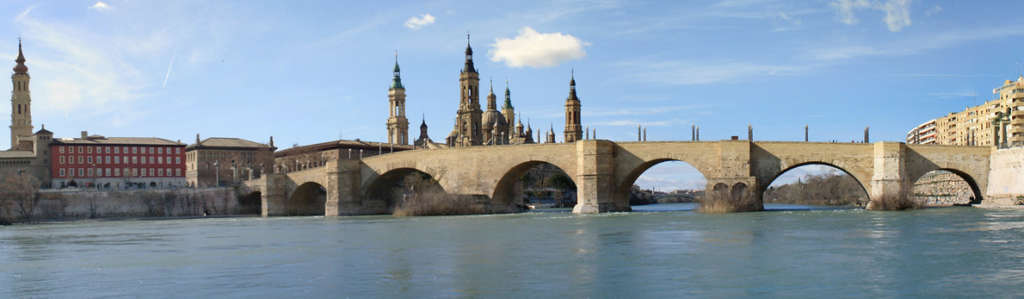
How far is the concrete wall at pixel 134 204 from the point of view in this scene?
7475 centimetres

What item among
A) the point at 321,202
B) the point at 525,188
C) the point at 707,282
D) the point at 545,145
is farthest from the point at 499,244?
the point at 525,188

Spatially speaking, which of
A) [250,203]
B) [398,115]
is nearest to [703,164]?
[250,203]

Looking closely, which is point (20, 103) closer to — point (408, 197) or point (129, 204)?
point (129, 204)

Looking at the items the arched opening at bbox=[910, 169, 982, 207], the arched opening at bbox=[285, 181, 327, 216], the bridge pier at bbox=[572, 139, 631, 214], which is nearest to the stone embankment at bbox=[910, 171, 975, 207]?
the arched opening at bbox=[910, 169, 982, 207]

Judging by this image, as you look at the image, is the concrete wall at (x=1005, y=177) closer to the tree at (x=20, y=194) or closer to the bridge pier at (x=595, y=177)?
the bridge pier at (x=595, y=177)

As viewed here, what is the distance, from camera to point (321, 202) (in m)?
79.5

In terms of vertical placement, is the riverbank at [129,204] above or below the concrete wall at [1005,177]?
below

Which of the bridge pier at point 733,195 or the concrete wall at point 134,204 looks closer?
the bridge pier at point 733,195

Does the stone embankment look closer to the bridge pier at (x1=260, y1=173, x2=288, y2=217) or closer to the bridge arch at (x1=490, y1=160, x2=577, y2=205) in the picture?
the bridge arch at (x1=490, y1=160, x2=577, y2=205)

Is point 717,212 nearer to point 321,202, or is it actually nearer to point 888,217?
point 888,217

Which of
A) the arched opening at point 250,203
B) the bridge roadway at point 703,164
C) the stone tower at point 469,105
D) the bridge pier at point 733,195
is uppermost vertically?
the stone tower at point 469,105

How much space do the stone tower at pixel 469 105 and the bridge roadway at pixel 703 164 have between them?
4745 cm

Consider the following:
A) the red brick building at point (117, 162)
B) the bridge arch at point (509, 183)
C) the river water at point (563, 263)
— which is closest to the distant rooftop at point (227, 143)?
the red brick building at point (117, 162)

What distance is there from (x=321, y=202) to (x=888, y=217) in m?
50.8
